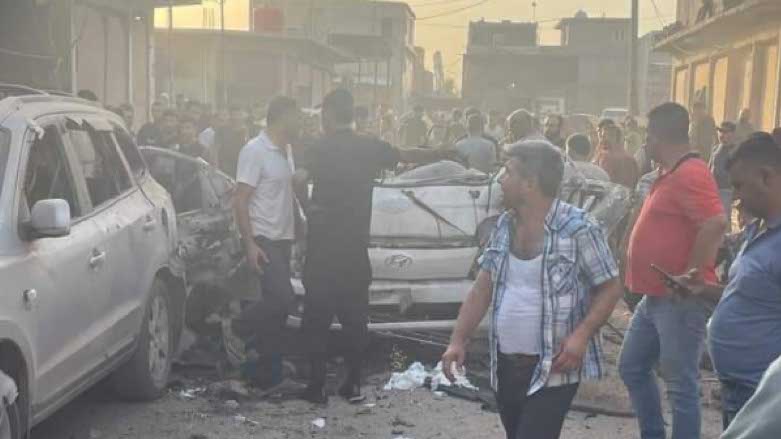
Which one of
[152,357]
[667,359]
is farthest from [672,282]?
[152,357]

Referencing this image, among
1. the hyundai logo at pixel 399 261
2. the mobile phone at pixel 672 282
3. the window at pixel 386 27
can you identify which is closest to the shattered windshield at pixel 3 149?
the mobile phone at pixel 672 282

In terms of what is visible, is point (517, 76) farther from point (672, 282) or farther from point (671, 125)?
point (672, 282)

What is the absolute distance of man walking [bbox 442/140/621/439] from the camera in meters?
3.86

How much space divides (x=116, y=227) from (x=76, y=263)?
29.4 inches

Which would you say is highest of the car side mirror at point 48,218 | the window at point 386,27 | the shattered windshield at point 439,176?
the window at point 386,27

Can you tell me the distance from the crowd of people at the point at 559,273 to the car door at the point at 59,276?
1354 mm

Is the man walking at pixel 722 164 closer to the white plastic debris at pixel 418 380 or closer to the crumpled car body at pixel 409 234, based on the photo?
the crumpled car body at pixel 409 234

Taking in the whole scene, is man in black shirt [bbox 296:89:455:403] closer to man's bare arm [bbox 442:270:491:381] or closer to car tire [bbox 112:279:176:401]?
car tire [bbox 112:279:176:401]

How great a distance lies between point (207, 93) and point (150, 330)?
89.6 ft

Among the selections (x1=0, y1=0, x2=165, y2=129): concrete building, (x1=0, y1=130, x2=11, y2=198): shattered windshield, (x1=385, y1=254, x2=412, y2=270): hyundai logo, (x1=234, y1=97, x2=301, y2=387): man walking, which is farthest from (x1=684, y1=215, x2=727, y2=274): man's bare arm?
(x1=0, y1=0, x2=165, y2=129): concrete building

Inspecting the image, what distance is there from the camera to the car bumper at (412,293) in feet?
23.9

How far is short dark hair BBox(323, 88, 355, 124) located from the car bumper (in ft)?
4.73

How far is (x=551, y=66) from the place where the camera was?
2229 inches

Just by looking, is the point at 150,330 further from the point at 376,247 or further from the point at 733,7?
the point at 733,7
